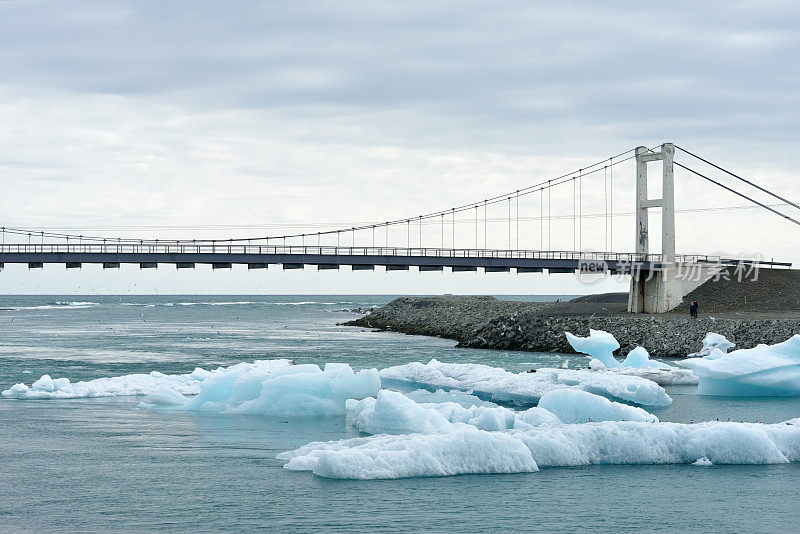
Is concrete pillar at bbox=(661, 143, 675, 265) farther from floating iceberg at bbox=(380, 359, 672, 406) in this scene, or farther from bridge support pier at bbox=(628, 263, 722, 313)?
floating iceberg at bbox=(380, 359, 672, 406)

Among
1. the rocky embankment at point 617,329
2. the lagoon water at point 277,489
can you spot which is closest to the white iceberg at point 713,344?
the rocky embankment at point 617,329

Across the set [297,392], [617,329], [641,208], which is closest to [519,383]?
[297,392]

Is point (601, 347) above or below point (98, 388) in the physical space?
above

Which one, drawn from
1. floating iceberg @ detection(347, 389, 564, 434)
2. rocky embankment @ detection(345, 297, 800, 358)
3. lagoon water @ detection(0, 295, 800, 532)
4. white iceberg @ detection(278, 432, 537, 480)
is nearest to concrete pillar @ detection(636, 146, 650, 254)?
rocky embankment @ detection(345, 297, 800, 358)

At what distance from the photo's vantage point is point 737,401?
77.5 feet

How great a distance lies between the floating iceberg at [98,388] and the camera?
77.4 ft

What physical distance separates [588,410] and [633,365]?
12.0 metres

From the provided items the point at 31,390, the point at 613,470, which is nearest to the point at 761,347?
the point at 613,470

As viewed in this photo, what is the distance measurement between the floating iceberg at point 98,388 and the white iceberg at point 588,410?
10649 mm

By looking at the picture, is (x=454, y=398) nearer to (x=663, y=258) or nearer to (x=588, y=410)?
(x=588, y=410)

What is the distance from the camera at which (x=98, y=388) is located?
24406 mm

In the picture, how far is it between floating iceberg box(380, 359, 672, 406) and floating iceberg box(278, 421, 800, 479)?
5.54 metres

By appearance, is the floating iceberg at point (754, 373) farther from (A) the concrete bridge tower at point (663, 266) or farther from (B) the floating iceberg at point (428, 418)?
(A) the concrete bridge tower at point (663, 266)

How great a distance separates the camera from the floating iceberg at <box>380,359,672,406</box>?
71.6ft
